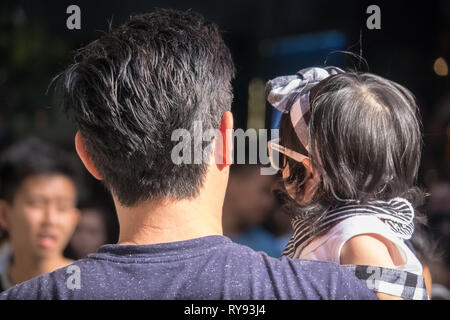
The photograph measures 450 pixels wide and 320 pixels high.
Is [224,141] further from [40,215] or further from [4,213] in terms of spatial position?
[4,213]

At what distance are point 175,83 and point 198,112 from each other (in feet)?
0.23

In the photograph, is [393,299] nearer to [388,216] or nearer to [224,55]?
[388,216]

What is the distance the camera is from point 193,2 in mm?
4738

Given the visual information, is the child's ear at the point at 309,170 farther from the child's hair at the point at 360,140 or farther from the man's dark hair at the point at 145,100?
the man's dark hair at the point at 145,100

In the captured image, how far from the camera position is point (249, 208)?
3.47 metres

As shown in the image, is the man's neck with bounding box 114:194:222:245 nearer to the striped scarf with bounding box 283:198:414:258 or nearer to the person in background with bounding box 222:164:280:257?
the striped scarf with bounding box 283:198:414:258

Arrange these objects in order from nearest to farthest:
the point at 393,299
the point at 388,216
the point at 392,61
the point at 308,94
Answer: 1. the point at 393,299
2. the point at 388,216
3. the point at 308,94
4. the point at 392,61

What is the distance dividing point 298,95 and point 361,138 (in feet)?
0.73

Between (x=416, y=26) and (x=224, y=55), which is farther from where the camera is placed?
(x=416, y=26)

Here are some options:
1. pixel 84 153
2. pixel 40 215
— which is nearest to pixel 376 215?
pixel 84 153

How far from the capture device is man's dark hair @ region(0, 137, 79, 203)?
271 cm

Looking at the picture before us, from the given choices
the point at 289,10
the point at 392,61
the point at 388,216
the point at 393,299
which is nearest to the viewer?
the point at 393,299

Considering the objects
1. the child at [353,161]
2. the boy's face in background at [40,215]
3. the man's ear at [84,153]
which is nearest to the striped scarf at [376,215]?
the child at [353,161]

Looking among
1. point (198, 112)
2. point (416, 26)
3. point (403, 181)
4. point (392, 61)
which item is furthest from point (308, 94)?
point (416, 26)
